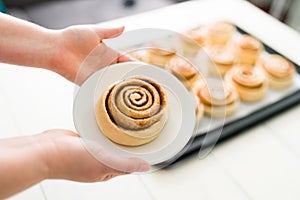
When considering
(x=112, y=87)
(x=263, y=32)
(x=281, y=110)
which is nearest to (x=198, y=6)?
(x=263, y=32)

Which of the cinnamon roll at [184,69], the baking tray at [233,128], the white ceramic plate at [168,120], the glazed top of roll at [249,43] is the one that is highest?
the white ceramic plate at [168,120]

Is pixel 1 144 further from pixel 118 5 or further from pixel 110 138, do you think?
pixel 118 5

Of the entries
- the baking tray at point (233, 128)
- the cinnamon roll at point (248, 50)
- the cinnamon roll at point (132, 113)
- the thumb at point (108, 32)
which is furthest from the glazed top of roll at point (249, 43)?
the cinnamon roll at point (132, 113)

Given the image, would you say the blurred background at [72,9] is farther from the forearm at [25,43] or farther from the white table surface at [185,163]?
the forearm at [25,43]

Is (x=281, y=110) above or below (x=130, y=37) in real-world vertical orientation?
below

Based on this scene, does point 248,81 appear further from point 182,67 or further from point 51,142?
point 51,142

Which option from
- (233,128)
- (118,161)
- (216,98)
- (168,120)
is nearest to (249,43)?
(233,128)

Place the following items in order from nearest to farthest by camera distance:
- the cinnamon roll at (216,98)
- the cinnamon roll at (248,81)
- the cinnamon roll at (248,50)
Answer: the cinnamon roll at (216,98) → the cinnamon roll at (248,81) → the cinnamon roll at (248,50)
